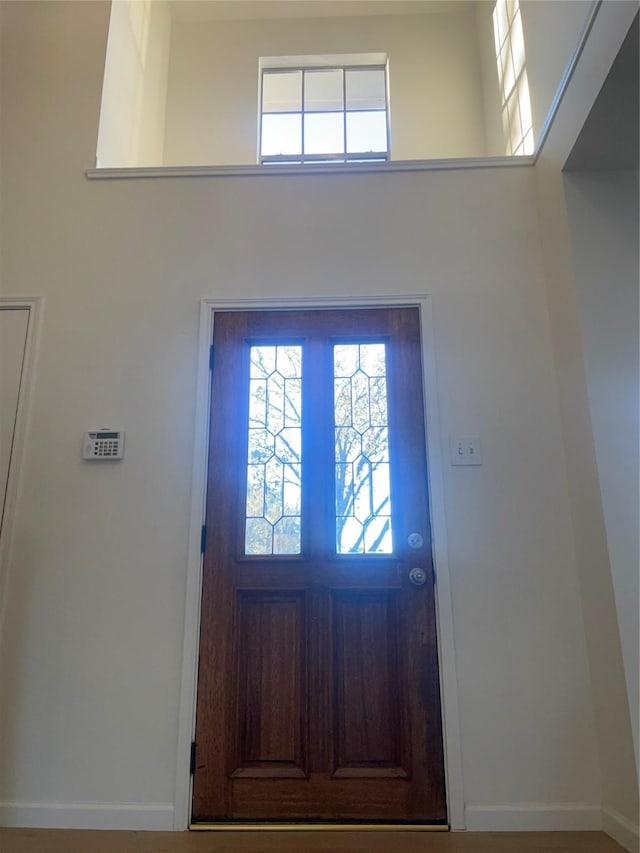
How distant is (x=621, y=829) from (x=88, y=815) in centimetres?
188

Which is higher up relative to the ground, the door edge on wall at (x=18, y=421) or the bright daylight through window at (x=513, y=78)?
the bright daylight through window at (x=513, y=78)

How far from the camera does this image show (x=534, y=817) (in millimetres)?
1882

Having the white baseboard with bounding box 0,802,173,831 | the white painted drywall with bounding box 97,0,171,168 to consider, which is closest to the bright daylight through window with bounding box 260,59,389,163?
the white painted drywall with bounding box 97,0,171,168

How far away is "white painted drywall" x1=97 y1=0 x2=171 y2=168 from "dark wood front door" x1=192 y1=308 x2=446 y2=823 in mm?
1363

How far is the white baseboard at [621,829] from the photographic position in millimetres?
1677

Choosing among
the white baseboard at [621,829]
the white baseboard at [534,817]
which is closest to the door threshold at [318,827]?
the white baseboard at [534,817]

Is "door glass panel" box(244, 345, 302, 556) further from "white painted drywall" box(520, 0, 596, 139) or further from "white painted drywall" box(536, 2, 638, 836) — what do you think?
"white painted drywall" box(520, 0, 596, 139)

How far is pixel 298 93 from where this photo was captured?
383cm

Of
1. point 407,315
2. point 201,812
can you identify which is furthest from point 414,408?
point 201,812

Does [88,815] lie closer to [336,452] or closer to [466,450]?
[336,452]

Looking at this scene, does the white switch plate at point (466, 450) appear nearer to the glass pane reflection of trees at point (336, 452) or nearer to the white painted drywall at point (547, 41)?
the glass pane reflection of trees at point (336, 452)

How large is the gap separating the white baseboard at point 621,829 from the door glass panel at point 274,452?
4.70 ft

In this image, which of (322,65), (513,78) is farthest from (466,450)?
(322,65)

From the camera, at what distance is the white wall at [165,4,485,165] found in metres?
3.70
